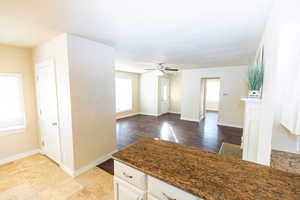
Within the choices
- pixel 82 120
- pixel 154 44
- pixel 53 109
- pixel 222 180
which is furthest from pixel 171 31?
pixel 53 109

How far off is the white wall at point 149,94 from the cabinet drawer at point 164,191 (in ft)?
19.8

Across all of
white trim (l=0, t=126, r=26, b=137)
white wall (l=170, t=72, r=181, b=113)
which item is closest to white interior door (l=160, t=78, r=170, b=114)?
white wall (l=170, t=72, r=181, b=113)

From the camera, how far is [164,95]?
301 inches

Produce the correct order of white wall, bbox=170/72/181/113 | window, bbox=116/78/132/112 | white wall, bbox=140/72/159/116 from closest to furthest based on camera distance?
window, bbox=116/78/132/112 < white wall, bbox=140/72/159/116 < white wall, bbox=170/72/181/113

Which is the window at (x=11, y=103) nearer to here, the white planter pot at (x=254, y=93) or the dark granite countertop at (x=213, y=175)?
the dark granite countertop at (x=213, y=175)

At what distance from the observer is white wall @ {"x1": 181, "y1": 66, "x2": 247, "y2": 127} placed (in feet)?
16.3

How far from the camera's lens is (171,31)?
2.01 metres

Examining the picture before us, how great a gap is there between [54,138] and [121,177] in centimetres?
219

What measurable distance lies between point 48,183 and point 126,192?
1.84 m

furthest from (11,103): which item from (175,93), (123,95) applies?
(175,93)

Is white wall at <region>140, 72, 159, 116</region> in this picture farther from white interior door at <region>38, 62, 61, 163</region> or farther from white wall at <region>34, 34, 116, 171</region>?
white interior door at <region>38, 62, 61, 163</region>

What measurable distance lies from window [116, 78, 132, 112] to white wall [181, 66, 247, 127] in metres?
2.94

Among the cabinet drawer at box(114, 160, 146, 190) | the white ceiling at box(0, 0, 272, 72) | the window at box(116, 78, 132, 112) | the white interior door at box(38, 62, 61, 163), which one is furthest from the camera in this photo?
the window at box(116, 78, 132, 112)

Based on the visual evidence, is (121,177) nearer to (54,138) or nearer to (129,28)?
(129,28)
